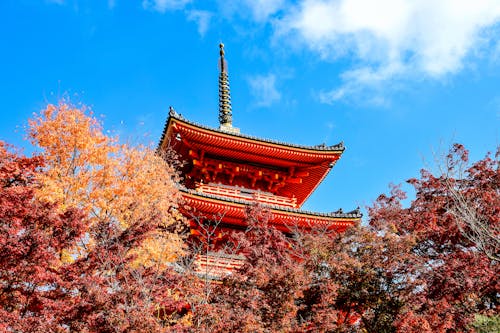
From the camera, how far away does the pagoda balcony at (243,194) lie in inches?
621

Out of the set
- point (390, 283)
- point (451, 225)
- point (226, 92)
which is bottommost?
point (390, 283)

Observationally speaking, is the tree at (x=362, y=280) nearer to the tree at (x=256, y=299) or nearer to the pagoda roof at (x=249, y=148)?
the tree at (x=256, y=299)

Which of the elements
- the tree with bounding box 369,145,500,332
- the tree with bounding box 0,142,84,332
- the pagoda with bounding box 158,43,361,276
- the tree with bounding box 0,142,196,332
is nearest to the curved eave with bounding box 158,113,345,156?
the pagoda with bounding box 158,43,361,276

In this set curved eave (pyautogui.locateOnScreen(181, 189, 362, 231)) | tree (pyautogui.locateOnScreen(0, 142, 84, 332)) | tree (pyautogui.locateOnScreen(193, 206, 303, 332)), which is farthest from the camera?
curved eave (pyautogui.locateOnScreen(181, 189, 362, 231))

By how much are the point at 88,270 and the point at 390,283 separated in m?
6.08

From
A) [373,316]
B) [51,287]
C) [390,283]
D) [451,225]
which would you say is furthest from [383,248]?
[51,287]

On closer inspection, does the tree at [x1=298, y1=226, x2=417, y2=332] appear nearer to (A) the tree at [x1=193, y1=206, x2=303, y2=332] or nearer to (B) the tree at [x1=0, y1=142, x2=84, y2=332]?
(A) the tree at [x1=193, y1=206, x2=303, y2=332]

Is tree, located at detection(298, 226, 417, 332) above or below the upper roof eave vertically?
below

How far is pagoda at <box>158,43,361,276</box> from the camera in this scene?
46.1 feet

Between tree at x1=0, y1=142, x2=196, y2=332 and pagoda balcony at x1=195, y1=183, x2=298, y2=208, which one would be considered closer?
tree at x1=0, y1=142, x2=196, y2=332

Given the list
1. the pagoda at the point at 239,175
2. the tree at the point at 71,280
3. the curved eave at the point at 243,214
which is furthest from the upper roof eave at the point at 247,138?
the tree at the point at 71,280

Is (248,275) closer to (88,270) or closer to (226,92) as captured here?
(88,270)

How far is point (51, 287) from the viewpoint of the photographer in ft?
26.1

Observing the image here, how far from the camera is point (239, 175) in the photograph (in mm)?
16594
